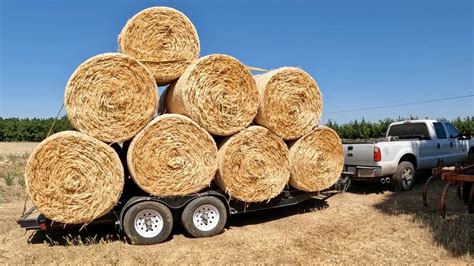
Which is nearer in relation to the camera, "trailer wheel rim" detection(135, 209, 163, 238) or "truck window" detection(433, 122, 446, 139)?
"trailer wheel rim" detection(135, 209, 163, 238)

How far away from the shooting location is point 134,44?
233 inches

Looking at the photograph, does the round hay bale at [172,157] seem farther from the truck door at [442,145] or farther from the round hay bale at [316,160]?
the truck door at [442,145]

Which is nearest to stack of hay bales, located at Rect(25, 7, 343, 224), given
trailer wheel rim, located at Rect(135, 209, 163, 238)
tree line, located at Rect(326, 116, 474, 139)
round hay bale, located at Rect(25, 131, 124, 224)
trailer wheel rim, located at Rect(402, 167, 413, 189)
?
round hay bale, located at Rect(25, 131, 124, 224)

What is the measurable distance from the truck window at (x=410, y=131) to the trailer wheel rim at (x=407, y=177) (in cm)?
125

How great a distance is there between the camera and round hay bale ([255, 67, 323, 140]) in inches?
249

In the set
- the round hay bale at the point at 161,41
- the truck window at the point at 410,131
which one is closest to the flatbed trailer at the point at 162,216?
the round hay bale at the point at 161,41

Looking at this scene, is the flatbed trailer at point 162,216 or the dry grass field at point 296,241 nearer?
the dry grass field at point 296,241

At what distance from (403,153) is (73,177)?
7.24m

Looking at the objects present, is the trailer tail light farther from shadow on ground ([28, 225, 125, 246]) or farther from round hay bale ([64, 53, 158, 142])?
shadow on ground ([28, 225, 125, 246])

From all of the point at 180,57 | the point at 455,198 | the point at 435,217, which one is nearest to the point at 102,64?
the point at 180,57

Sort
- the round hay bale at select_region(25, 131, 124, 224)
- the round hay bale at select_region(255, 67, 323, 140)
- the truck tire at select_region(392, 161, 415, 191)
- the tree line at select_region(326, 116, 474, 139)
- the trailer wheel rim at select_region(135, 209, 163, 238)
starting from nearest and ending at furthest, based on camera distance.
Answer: the round hay bale at select_region(25, 131, 124, 224)
the trailer wheel rim at select_region(135, 209, 163, 238)
the round hay bale at select_region(255, 67, 323, 140)
the truck tire at select_region(392, 161, 415, 191)
the tree line at select_region(326, 116, 474, 139)

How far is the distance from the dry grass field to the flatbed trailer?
19cm

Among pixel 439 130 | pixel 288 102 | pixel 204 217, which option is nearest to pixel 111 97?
pixel 204 217

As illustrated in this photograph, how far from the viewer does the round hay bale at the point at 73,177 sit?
5.03 meters
